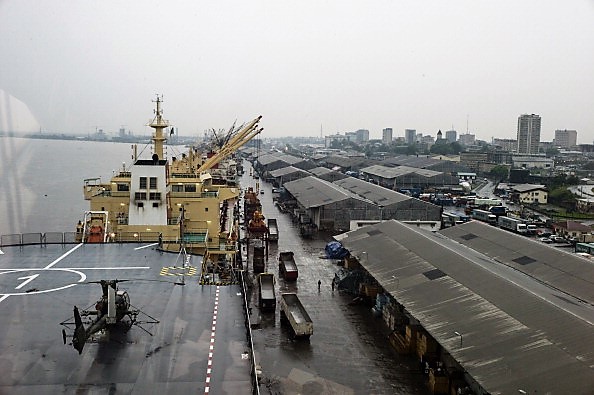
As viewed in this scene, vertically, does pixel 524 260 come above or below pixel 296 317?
above

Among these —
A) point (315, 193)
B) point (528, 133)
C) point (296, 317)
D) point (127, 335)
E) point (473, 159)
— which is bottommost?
point (296, 317)

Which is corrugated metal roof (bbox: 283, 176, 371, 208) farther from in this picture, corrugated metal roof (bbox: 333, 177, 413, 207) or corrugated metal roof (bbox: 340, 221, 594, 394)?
corrugated metal roof (bbox: 340, 221, 594, 394)

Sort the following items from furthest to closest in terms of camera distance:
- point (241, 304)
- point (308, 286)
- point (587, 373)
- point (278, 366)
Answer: point (308, 286)
point (278, 366)
point (241, 304)
point (587, 373)

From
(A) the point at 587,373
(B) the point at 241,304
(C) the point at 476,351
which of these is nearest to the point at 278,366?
(B) the point at 241,304

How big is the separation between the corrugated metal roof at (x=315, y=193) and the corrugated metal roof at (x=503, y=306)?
13.1 m

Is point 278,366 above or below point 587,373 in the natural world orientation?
below

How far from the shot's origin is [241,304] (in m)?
11.6

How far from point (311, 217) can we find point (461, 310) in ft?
75.8

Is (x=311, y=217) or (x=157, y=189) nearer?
(x=157, y=189)

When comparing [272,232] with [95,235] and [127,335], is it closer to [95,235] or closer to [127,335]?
[95,235]

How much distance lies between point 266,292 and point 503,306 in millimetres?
8376

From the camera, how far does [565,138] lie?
439 feet

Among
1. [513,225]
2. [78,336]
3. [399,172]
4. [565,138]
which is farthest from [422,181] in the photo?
[565,138]

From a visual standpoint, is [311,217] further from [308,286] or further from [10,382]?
[10,382]
